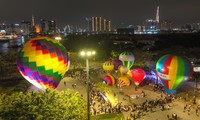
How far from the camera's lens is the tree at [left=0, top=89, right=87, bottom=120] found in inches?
488

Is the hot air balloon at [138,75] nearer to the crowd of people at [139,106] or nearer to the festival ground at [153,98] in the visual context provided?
the festival ground at [153,98]

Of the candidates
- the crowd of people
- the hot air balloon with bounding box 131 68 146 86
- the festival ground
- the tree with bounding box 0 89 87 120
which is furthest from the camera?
the hot air balloon with bounding box 131 68 146 86

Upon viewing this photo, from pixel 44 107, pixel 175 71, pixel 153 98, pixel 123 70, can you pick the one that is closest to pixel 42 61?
pixel 44 107

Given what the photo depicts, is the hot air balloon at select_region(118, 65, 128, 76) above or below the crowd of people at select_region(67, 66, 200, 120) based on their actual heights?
above

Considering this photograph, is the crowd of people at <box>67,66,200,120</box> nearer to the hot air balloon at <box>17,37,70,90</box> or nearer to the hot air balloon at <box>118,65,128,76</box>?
the hot air balloon at <box>17,37,70,90</box>

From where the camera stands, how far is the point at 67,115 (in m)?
13.2

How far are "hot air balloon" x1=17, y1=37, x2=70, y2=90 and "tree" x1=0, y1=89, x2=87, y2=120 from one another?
21.7ft

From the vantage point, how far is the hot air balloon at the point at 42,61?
20984mm

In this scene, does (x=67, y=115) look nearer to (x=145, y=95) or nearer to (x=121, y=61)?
(x=145, y=95)

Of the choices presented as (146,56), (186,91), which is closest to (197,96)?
(186,91)

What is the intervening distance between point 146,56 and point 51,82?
39.1m

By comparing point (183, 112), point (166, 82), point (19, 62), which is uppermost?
point (19, 62)

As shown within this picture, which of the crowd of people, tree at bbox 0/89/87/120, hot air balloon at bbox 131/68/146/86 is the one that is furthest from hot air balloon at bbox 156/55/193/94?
tree at bbox 0/89/87/120

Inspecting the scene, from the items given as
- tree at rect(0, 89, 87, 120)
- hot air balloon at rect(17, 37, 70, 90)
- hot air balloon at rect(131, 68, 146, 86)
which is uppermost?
hot air balloon at rect(17, 37, 70, 90)
